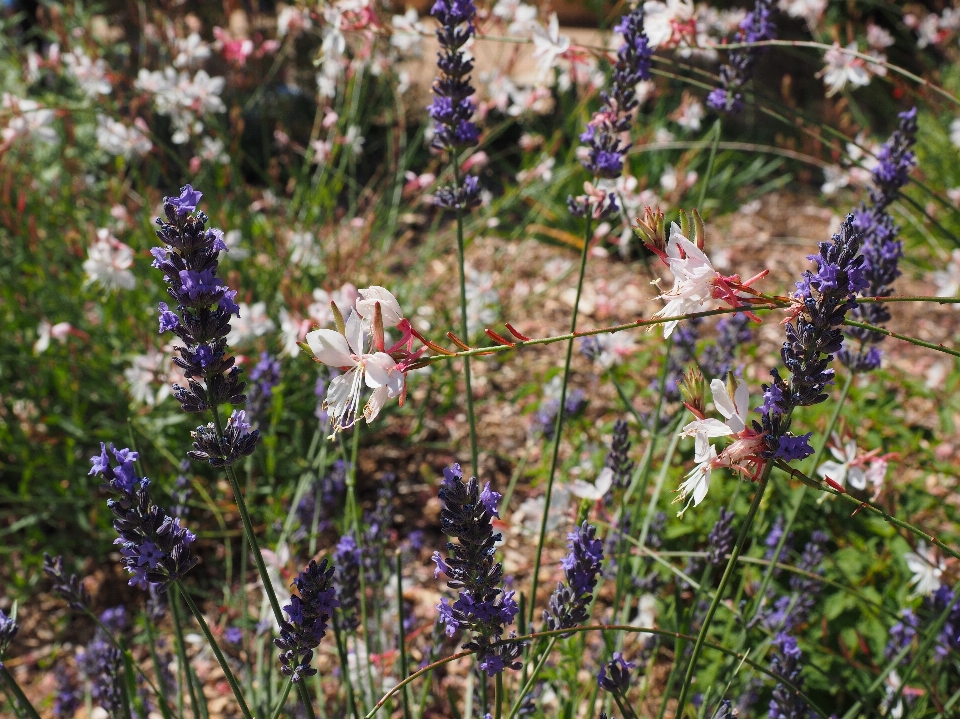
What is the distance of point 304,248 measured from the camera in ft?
10.9

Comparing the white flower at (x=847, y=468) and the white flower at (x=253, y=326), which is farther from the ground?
the white flower at (x=847, y=468)

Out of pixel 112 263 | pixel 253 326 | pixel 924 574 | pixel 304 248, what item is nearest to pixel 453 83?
pixel 253 326

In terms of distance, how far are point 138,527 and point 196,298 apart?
32 cm

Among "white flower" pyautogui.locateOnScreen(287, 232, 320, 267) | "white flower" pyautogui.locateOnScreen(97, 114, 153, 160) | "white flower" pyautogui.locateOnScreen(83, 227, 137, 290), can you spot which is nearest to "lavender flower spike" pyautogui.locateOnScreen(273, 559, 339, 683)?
"white flower" pyautogui.locateOnScreen(83, 227, 137, 290)

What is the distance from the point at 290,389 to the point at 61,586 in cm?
169

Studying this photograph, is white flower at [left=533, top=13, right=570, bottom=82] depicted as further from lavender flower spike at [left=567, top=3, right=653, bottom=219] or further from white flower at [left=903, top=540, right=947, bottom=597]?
white flower at [left=903, top=540, right=947, bottom=597]

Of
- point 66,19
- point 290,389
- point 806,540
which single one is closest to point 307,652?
point 806,540

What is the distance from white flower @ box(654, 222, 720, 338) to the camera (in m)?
0.95

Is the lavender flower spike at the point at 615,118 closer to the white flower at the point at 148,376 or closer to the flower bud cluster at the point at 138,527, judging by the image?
the flower bud cluster at the point at 138,527

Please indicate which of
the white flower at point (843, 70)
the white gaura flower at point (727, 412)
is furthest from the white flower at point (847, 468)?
the white flower at point (843, 70)

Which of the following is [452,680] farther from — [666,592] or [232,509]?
[232,509]

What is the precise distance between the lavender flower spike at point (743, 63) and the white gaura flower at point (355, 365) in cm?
126

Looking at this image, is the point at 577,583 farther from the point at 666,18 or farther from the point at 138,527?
the point at 666,18

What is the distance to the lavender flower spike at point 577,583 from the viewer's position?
1.33 m
